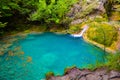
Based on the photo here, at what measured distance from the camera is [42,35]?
24.5m

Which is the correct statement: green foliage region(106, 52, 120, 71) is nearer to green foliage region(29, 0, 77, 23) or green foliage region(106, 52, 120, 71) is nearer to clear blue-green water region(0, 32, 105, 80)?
clear blue-green water region(0, 32, 105, 80)

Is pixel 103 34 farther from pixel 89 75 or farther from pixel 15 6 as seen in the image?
pixel 15 6

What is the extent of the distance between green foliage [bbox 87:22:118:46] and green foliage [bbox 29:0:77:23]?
172 inches

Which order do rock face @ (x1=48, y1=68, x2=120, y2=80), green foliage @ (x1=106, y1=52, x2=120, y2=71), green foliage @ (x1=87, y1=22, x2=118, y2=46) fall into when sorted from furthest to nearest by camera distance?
green foliage @ (x1=87, y1=22, x2=118, y2=46) → green foliage @ (x1=106, y1=52, x2=120, y2=71) → rock face @ (x1=48, y1=68, x2=120, y2=80)

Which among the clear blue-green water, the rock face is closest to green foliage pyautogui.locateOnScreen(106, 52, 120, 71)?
the rock face

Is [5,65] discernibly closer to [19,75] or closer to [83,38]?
[19,75]

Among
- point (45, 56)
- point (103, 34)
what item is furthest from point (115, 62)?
point (103, 34)

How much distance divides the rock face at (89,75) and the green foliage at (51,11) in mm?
12453

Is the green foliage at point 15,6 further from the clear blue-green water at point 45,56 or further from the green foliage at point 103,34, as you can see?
the green foliage at point 103,34

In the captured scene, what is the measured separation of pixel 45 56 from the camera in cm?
1934

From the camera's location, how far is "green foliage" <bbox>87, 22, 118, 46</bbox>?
65.6 ft

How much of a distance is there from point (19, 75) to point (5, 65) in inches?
88.3

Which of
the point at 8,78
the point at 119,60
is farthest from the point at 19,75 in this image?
the point at 119,60

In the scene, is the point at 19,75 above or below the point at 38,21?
below
